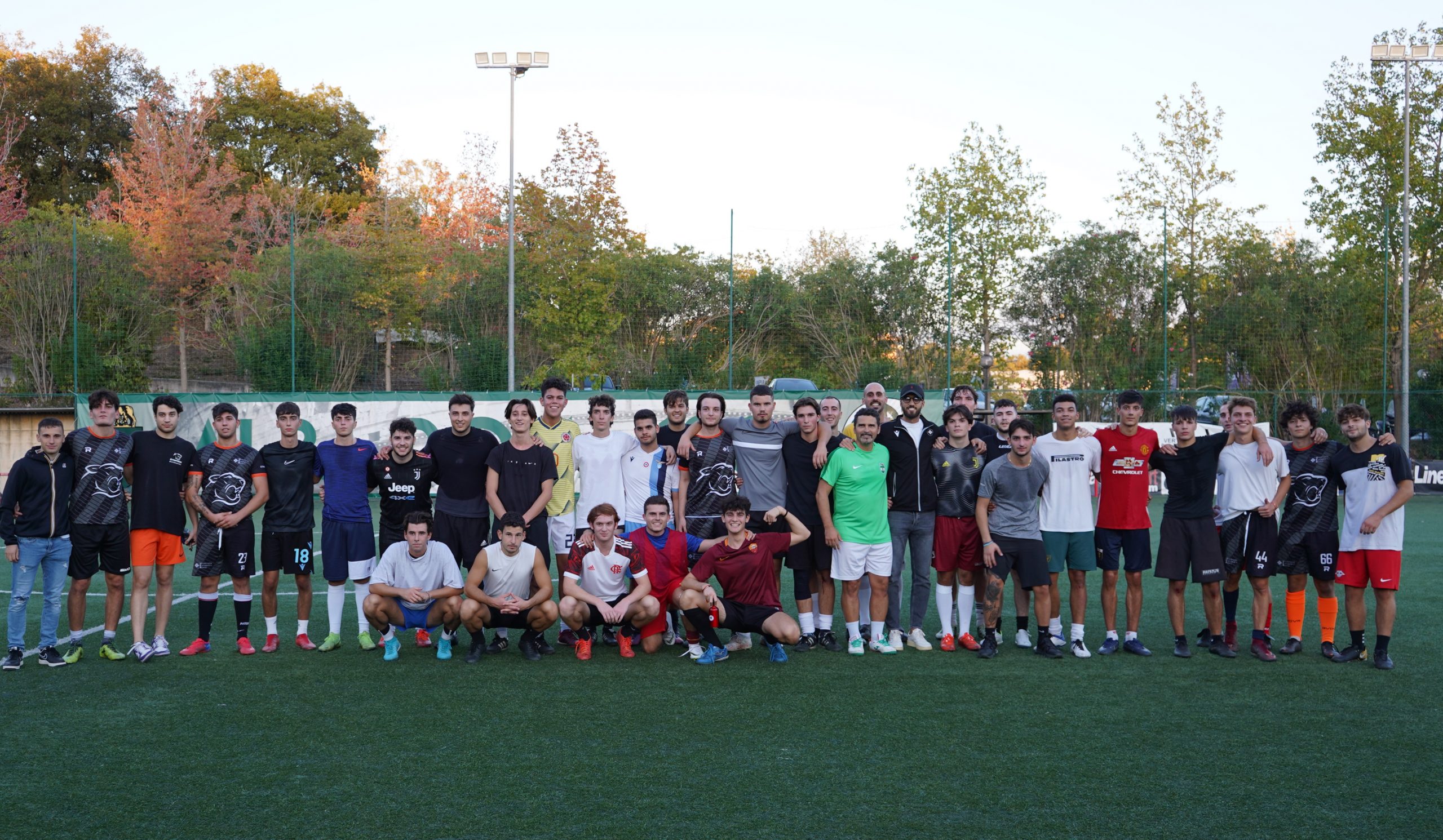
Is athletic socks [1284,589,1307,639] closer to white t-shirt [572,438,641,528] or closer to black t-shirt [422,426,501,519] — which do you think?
white t-shirt [572,438,641,528]

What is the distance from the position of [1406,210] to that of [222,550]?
64.3ft

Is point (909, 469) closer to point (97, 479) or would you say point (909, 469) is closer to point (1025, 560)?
point (1025, 560)

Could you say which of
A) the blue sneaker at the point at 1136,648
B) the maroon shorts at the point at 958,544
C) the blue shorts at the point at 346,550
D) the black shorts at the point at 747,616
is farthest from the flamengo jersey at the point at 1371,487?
the blue shorts at the point at 346,550

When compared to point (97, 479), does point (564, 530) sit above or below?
below

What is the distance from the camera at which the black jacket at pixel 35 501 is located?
21.6 ft

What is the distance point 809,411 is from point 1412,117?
20.9 metres

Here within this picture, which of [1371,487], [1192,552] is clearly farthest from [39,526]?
[1371,487]

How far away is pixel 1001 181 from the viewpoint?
22.8 meters

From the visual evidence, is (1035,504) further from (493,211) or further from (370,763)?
(493,211)

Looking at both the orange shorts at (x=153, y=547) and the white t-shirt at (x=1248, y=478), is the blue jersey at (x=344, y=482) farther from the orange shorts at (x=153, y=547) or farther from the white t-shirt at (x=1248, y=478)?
the white t-shirt at (x=1248, y=478)

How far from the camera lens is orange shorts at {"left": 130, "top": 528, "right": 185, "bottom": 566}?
6855mm

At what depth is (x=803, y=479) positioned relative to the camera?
7.20m

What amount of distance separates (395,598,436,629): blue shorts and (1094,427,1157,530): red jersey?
424 cm

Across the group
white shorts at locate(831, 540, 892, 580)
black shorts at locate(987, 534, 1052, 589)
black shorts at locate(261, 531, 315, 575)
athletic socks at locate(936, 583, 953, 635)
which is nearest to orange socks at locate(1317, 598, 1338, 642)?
black shorts at locate(987, 534, 1052, 589)
